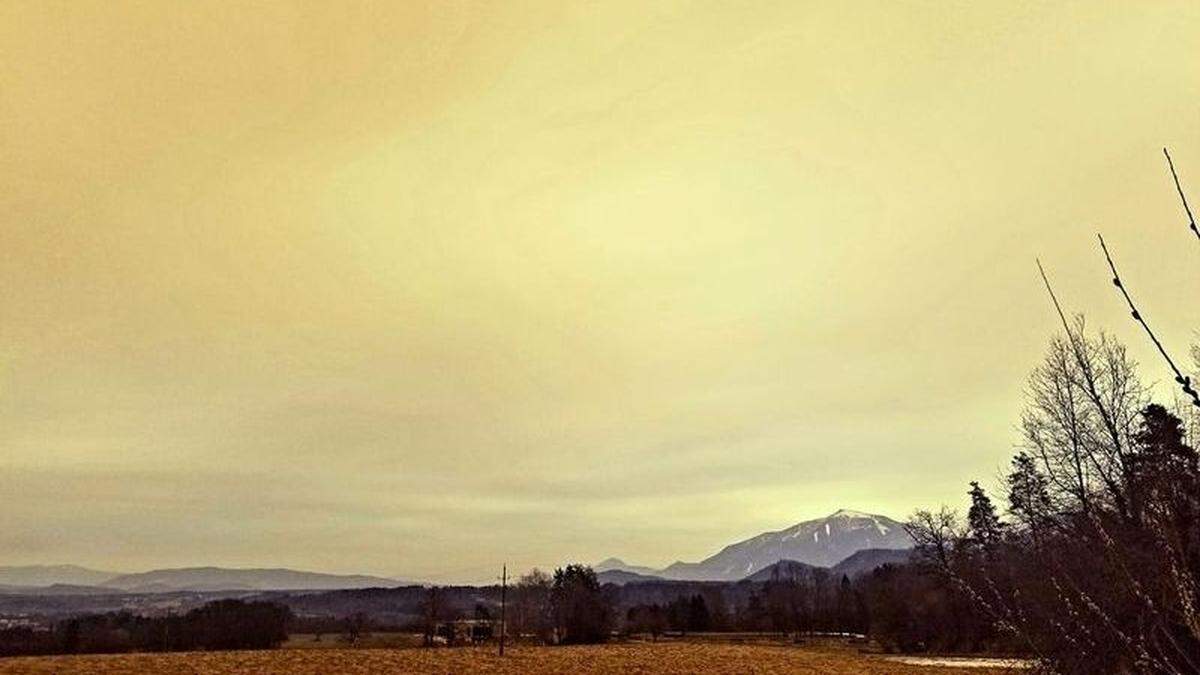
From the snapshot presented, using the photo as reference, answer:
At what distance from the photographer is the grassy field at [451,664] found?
36.6 meters

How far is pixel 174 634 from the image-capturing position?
3127 inches

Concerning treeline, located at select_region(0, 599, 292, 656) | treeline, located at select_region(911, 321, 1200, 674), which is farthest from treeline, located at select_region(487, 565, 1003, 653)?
treeline, located at select_region(911, 321, 1200, 674)

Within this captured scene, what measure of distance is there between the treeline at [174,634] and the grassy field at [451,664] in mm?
31534

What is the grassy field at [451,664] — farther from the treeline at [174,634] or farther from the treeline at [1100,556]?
the treeline at [174,634]

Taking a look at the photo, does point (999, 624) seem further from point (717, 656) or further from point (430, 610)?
point (430, 610)

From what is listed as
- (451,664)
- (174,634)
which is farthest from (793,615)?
(451,664)

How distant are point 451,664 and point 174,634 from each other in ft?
167

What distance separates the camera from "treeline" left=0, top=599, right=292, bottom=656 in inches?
2936

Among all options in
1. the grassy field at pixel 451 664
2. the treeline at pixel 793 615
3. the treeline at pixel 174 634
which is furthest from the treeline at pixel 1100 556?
the treeline at pixel 174 634

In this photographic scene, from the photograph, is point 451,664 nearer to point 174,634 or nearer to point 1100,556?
point 1100,556

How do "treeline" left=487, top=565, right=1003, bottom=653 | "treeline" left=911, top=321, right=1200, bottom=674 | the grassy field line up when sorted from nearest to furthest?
"treeline" left=911, top=321, right=1200, bottom=674 → the grassy field → "treeline" left=487, top=565, right=1003, bottom=653

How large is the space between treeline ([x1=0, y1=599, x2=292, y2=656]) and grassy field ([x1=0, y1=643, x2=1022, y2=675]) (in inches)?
1241

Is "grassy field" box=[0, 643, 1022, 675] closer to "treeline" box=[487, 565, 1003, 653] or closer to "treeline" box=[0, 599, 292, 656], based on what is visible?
"treeline" box=[487, 565, 1003, 653]

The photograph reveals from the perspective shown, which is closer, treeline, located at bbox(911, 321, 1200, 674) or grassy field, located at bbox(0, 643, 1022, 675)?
treeline, located at bbox(911, 321, 1200, 674)
